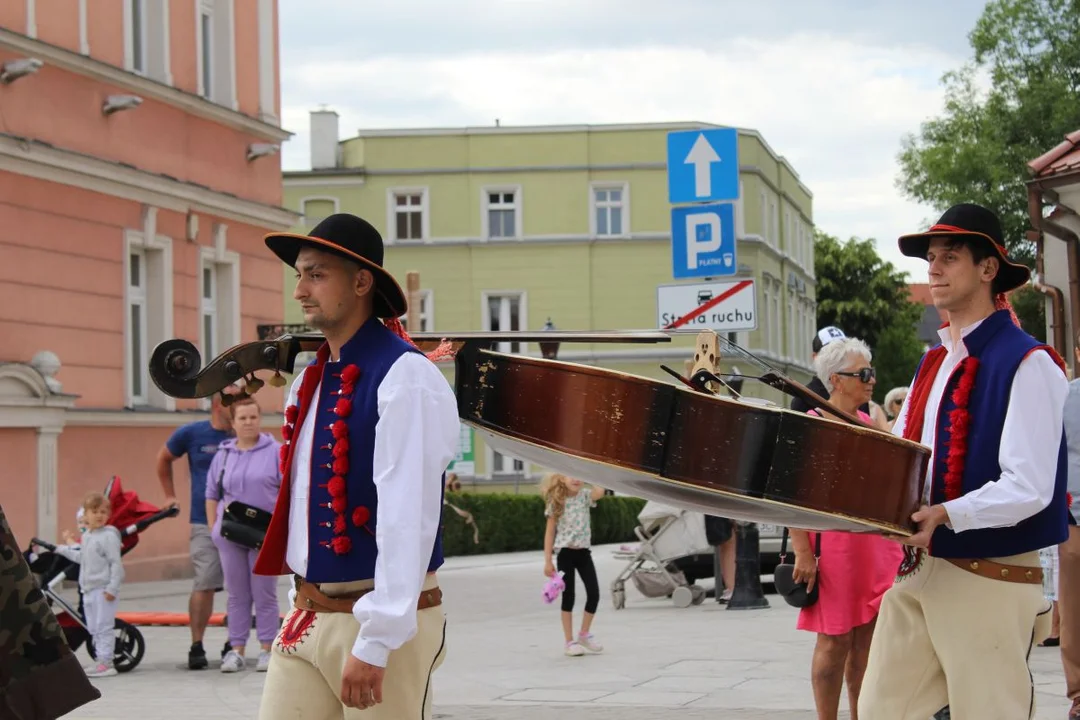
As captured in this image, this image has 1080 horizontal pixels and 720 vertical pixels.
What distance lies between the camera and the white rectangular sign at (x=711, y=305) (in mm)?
13672

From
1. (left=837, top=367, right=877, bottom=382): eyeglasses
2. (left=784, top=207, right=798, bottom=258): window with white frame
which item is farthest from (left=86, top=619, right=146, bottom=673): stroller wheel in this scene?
(left=784, top=207, right=798, bottom=258): window with white frame

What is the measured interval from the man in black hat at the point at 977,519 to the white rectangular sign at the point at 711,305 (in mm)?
8146

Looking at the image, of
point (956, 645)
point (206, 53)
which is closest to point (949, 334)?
point (956, 645)

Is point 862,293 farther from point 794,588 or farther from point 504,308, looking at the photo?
point 794,588

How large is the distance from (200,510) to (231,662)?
1.23 meters

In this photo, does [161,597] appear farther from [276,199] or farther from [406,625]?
[406,625]

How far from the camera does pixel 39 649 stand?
3.35 m

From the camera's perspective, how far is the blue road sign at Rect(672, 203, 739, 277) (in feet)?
47.8

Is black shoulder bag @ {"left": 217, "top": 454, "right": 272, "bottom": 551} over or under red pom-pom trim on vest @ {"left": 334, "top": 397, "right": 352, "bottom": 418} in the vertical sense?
under

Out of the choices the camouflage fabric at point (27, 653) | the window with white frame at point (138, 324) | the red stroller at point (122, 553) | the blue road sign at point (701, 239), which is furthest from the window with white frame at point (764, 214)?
the camouflage fabric at point (27, 653)

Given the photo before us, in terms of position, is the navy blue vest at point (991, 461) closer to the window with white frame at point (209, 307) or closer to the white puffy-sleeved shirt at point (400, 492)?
the white puffy-sleeved shirt at point (400, 492)

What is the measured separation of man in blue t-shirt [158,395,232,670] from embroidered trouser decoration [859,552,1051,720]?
7.51m

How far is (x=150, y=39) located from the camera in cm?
2233

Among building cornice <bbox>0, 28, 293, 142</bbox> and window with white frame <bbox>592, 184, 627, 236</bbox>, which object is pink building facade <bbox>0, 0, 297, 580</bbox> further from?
window with white frame <bbox>592, 184, 627, 236</bbox>
